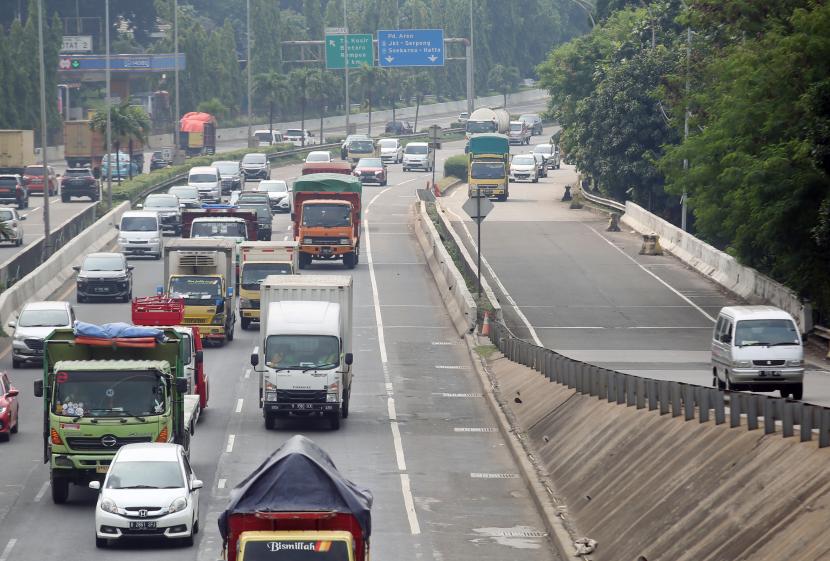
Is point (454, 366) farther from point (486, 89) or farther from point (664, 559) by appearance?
point (486, 89)

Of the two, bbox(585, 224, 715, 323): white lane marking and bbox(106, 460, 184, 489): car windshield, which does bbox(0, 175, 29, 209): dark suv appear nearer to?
bbox(585, 224, 715, 323): white lane marking

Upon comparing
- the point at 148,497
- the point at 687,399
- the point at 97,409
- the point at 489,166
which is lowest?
the point at 148,497

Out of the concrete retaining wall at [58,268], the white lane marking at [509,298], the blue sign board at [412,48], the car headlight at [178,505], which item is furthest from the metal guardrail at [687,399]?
the blue sign board at [412,48]

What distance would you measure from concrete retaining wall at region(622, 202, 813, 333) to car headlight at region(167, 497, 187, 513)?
25.0 m

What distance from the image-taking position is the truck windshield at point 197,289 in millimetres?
45662

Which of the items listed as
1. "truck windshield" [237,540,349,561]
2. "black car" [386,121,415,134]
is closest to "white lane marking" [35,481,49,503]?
"truck windshield" [237,540,349,561]

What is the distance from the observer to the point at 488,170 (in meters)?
86.8

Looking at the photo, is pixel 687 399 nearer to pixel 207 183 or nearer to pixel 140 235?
pixel 140 235

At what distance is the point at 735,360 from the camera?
113ft

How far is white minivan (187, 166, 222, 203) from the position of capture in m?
83.7

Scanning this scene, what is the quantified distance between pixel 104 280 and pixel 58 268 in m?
5.97

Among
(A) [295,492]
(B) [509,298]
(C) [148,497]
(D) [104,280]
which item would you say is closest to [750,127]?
(B) [509,298]

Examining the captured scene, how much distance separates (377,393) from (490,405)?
133 inches

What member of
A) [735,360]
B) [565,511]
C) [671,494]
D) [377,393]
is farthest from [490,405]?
[671,494]
